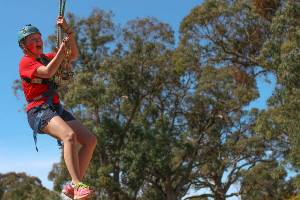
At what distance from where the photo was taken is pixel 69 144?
453 cm

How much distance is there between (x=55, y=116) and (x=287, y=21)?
15.5m

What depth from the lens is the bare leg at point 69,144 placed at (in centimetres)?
453

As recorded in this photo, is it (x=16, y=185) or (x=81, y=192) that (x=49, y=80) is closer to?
(x=81, y=192)

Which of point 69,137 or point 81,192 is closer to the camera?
point 81,192

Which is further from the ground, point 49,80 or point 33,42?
point 33,42

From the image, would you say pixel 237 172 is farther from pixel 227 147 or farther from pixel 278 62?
pixel 278 62

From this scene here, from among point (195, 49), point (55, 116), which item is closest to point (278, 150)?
point (195, 49)

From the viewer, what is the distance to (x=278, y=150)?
25.8 meters

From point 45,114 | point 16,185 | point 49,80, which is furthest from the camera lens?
point 16,185

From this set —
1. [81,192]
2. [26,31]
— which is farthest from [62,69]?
[81,192]

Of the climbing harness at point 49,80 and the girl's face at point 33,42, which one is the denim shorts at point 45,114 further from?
the girl's face at point 33,42

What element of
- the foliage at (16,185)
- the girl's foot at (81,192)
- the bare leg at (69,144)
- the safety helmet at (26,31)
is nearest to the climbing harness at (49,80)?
the safety helmet at (26,31)

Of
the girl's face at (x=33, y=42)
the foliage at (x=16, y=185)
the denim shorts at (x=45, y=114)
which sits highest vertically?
the foliage at (x=16, y=185)

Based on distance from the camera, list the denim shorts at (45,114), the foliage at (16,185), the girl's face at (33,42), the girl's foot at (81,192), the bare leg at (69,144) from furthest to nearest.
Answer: the foliage at (16,185) → the girl's face at (33,42) → the denim shorts at (45,114) → the bare leg at (69,144) → the girl's foot at (81,192)
